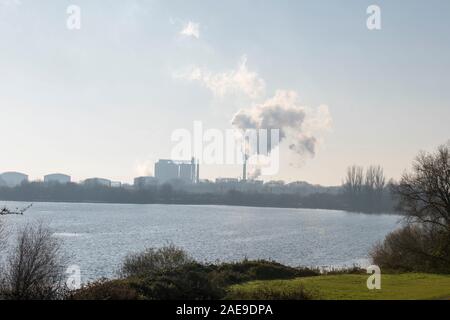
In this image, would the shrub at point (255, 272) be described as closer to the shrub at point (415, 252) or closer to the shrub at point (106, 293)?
the shrub at point (106, 293)

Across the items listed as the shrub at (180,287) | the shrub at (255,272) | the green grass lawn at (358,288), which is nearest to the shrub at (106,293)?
the shrub at (180,287)

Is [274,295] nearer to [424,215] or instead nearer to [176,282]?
[176,282]

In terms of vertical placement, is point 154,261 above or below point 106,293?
below

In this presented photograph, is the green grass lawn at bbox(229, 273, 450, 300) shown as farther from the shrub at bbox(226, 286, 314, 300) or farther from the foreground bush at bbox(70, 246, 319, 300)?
the foreground bush at bbox(70, 246, 319, 300)

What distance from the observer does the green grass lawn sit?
24564 mm

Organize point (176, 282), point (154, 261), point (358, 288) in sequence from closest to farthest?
point (176, 282), point (358, 288), point (154, 261)

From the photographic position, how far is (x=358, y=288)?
1095 inches

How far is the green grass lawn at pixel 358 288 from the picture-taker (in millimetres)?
24564

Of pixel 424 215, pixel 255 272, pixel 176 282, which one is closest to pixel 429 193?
pixel 424 215

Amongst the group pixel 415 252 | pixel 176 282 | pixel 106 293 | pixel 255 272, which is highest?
pixel 106 293

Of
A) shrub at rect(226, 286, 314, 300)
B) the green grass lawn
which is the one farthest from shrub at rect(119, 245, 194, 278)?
shrub at rect(226, 286, 314, 300)
